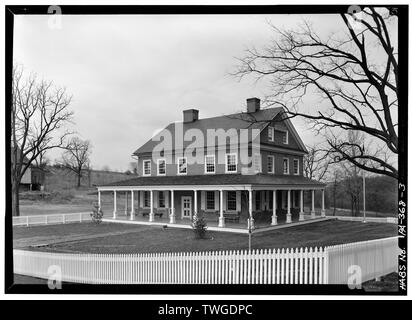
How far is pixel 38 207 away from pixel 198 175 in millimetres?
6449

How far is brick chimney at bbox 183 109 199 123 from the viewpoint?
6.91 meters

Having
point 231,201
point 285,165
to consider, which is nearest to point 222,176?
point 231,201

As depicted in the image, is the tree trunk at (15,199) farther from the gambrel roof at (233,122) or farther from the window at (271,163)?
the window at (271,163)

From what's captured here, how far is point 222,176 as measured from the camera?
11.2 meters

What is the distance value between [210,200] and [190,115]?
5.42 metres

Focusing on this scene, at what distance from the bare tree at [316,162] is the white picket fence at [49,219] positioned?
6.29 meters

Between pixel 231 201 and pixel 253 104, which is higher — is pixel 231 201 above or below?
below

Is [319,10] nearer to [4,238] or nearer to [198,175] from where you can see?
[4,238]

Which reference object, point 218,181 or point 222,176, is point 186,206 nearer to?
point 218,181

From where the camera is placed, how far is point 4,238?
528 centimetres

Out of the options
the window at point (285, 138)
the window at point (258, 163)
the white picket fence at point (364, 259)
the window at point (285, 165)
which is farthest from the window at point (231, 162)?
the white picket fence at point (364, 259)

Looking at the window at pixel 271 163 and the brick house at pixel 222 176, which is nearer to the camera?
the brick house at pixel 222 176

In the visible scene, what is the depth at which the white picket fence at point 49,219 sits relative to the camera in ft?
20.7
